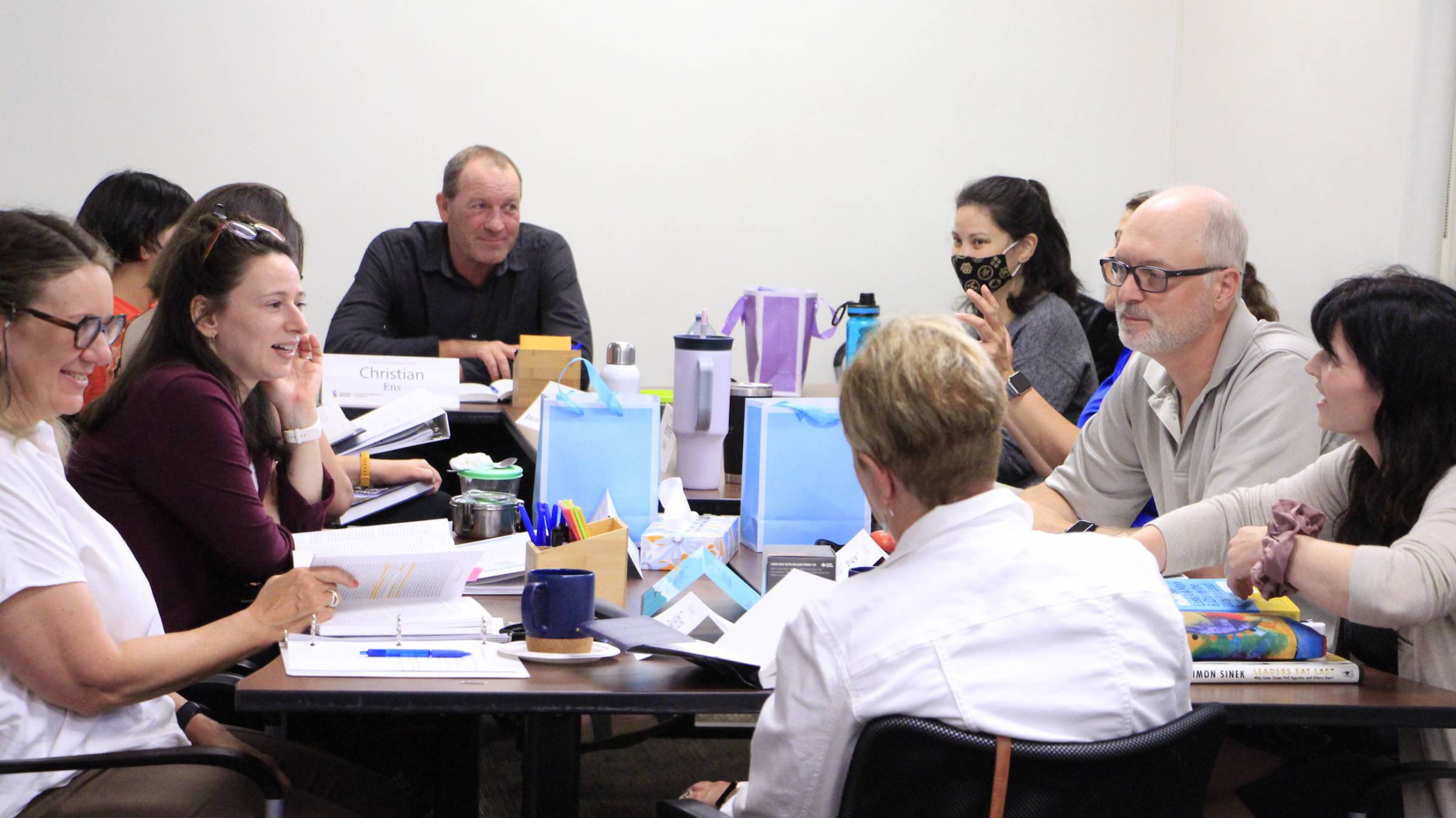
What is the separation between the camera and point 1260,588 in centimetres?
176

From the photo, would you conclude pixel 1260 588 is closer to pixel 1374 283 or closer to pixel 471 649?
pixel 1374 283

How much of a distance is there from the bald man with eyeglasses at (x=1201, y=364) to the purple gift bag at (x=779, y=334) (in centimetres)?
70

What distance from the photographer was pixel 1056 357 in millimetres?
3441

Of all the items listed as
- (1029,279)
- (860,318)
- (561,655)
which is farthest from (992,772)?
(1029,279)

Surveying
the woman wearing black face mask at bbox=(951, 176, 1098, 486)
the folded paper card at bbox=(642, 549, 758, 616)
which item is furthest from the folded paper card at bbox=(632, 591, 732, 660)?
the woman wearing black face mask at bbox=(951, 176, 1098, 486)

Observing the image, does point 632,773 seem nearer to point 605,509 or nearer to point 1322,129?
point 605,509

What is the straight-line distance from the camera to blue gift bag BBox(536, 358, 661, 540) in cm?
221

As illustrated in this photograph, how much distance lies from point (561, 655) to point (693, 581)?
255 millimetres

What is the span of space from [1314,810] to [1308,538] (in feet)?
1.31

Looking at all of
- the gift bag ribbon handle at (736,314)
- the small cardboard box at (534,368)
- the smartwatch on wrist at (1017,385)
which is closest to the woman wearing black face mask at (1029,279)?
the smartwatch on wrist at (1017,385)

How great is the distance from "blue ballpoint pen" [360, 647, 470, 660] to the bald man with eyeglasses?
1236 millimetres

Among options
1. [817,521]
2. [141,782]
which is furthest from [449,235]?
[141,782]

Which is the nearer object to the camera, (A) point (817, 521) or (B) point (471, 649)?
(B) point (471, 649)

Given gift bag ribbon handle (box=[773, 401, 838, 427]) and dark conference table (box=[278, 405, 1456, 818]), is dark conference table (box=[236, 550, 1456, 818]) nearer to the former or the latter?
dark conference table (box=[278, 405, 1456, 818])
